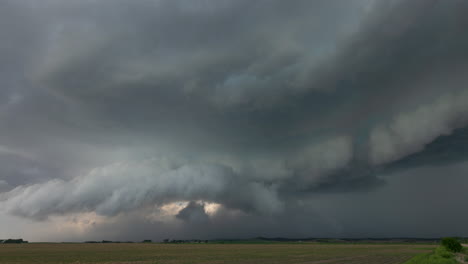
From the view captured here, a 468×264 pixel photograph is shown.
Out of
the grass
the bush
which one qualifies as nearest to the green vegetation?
the grass

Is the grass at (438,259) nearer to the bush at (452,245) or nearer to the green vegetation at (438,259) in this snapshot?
the green vegetation at (438,259)

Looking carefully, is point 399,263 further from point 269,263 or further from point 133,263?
point 133,263

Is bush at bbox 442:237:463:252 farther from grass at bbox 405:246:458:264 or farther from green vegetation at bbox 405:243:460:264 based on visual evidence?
grass at bbox 405:246:458:264

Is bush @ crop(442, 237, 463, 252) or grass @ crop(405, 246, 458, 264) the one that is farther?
bush @ crop(442, 237, 463, 252)

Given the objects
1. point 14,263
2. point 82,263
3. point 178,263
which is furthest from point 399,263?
point 14,263

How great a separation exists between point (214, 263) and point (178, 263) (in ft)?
27.3

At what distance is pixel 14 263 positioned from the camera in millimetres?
79500

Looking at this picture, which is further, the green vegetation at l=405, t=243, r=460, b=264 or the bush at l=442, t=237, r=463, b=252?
the bush at l=442, t=237, r=463, b=252

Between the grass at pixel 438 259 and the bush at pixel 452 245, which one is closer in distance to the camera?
the grass at pixel 438 259

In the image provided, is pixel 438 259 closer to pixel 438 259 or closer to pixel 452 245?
pixel 438 259

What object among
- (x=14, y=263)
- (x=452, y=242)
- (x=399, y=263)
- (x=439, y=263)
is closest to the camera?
(x=439, y=263)

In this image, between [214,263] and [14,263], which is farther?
[14,263]

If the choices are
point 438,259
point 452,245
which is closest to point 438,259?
point 438,259

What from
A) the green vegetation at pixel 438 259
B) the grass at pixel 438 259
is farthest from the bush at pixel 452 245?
the grass at pixel 438 259
